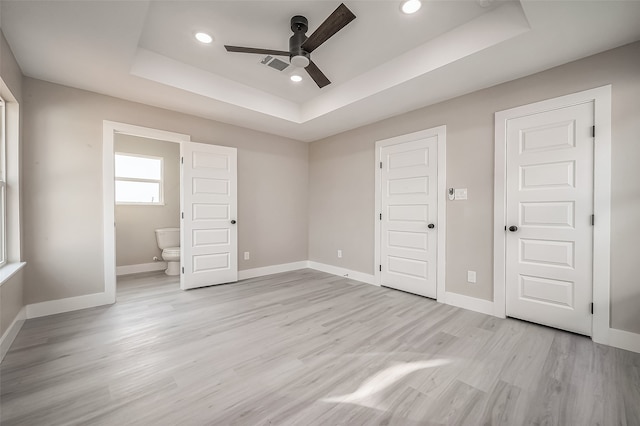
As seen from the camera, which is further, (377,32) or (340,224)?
(340,224)

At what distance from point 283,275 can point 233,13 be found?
3.64 meters

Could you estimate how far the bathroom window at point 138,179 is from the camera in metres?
4.70

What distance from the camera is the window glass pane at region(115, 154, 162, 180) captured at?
15.5 feet

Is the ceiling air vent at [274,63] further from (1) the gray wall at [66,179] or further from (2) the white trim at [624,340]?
(2) the white trim at [624,340]

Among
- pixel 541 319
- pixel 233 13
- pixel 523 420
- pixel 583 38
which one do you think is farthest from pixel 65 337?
pixel 583 38

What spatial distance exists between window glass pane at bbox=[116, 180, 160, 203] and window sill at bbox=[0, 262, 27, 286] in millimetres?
2389

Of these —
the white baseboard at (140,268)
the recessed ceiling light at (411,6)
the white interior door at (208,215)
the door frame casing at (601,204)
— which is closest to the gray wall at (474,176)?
the door frame casing at (601,204)

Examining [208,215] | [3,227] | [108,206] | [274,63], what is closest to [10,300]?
[3,227]

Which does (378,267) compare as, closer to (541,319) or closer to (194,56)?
(541,319)

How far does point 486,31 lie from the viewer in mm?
2191

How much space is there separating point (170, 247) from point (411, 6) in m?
4.90

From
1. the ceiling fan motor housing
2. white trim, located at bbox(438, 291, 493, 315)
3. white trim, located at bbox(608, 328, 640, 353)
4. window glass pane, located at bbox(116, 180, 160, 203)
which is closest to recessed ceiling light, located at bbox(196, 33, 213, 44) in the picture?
the ceiling fan motor housing

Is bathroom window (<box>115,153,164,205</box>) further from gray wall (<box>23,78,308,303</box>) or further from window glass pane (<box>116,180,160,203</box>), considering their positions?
gray wall (<box>23,78,308,303</box>)

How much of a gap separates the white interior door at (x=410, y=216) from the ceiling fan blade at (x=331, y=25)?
1.97 meters
